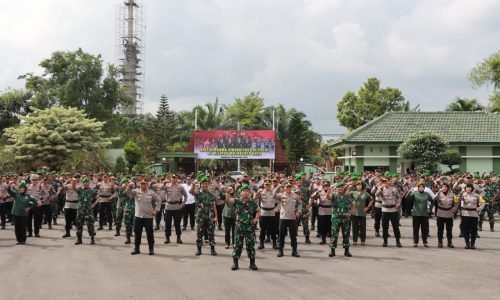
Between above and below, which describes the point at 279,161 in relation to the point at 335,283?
above

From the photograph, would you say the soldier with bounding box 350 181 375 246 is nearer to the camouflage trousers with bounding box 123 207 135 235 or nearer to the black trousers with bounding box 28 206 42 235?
the camouflage trousers with bounding box 123 207 135 235

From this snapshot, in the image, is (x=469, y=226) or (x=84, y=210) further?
(x=84, y=210)

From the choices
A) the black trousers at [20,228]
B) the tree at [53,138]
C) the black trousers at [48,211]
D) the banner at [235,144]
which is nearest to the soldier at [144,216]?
the black trousers at [20,228]

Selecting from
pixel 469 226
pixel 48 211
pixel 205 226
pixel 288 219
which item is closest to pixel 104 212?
pixel 48 211

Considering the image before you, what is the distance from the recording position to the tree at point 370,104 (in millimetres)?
58094

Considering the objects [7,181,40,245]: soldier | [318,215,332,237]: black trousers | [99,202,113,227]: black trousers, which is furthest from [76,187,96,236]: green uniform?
[318,215,332,237]: black trousers

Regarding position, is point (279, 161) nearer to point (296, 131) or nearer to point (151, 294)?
point (296, 131)

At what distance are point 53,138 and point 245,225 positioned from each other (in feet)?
103

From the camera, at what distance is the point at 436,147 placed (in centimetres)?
3406

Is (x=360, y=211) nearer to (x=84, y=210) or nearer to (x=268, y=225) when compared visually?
(x=268, y=225)

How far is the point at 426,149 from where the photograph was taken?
1336 inches

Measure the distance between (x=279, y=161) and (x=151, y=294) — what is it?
121 feet

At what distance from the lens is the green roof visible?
39.5 metres

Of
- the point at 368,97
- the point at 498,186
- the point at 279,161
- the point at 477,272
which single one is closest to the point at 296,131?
the point at 279,161
